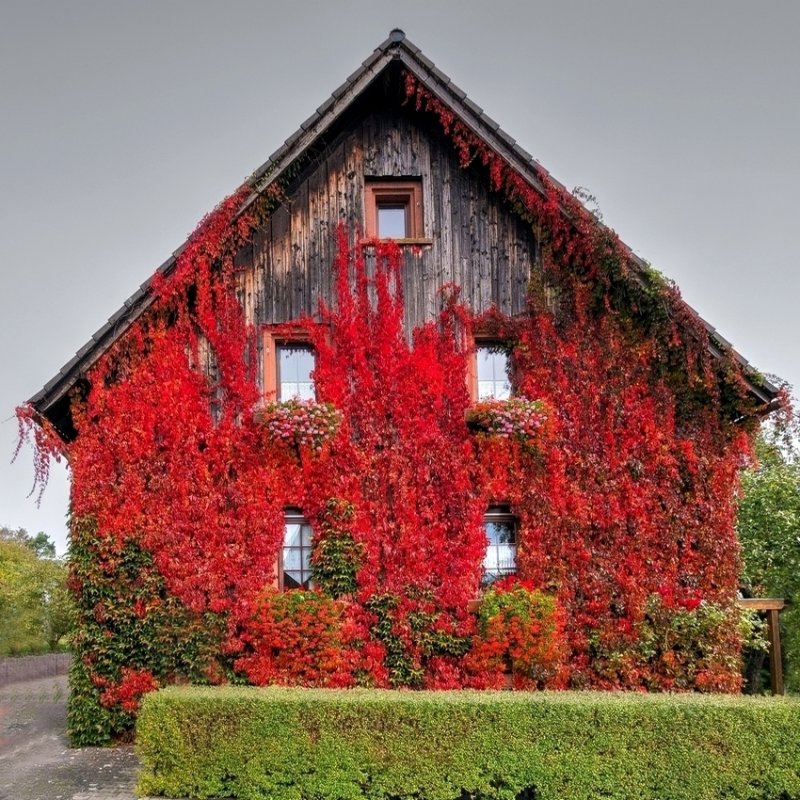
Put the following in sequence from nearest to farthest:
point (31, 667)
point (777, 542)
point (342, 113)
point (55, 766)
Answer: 1. point (55, 766)
2. point (342, 113)
3. point (777, 542)
4. point (31, 667)

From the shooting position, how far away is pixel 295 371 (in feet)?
40.5

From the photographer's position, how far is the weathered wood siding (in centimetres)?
1238

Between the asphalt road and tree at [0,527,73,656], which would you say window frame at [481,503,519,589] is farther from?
tree at [0,527,73,656]

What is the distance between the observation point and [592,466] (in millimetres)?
11742

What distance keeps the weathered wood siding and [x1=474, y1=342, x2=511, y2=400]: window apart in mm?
633

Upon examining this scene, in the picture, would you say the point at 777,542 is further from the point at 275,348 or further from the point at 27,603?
the point at 27,603

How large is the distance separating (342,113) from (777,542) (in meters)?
13.9

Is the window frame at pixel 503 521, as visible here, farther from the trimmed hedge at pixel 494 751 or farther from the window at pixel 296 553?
the trimmed hedge at pixel 494 751

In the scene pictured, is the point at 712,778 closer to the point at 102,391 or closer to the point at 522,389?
the point at 522,389

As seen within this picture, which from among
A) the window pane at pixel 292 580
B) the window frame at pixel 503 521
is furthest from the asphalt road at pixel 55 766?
the window frame at pixel 503 521

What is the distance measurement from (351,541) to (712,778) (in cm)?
535

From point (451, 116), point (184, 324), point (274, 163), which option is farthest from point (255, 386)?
point (451, 116)

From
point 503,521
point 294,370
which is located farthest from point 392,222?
point 503,521

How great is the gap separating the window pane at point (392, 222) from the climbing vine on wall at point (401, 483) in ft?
3.17
